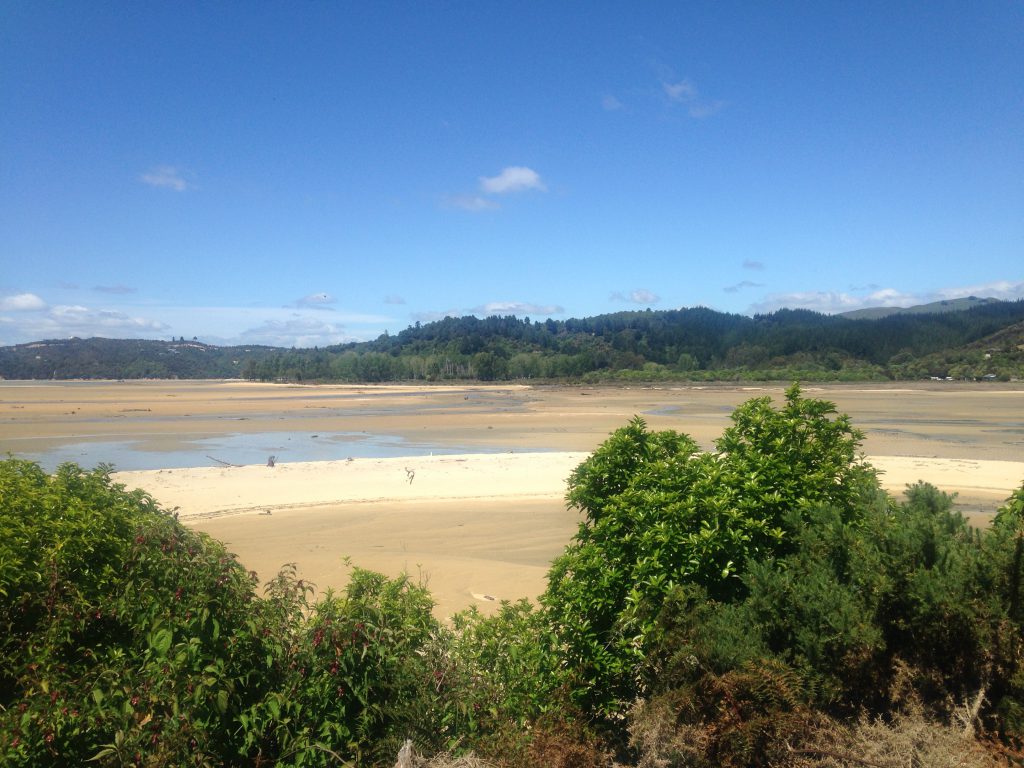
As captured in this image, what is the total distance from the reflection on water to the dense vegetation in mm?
21351

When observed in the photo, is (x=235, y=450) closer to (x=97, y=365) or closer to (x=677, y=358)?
(x=677, y=358)

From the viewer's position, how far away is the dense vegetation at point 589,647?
10.5ft

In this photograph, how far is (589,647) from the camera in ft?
13.8

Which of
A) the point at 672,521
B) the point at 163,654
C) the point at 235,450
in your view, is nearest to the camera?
the point at 163,654

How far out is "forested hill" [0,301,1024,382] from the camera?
10644cm

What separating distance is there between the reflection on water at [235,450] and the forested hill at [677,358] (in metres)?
81.6

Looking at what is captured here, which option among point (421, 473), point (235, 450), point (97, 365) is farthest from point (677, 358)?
point (97, 365)

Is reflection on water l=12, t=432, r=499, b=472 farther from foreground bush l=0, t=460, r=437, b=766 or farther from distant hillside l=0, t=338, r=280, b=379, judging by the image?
distant hillside l=0, t=338, r=280, b=379

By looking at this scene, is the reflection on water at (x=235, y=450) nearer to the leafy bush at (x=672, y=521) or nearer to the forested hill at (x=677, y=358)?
the leafy bush at (x=672, y=521)

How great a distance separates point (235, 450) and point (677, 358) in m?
133

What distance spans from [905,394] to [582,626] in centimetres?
7016

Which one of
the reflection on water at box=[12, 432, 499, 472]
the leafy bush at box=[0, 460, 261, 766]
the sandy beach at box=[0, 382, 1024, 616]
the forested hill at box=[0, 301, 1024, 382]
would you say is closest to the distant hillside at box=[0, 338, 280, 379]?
the forested hill at box=[0, 301, 1024, 382]

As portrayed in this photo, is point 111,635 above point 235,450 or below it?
above

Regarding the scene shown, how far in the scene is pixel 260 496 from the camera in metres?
17.2
